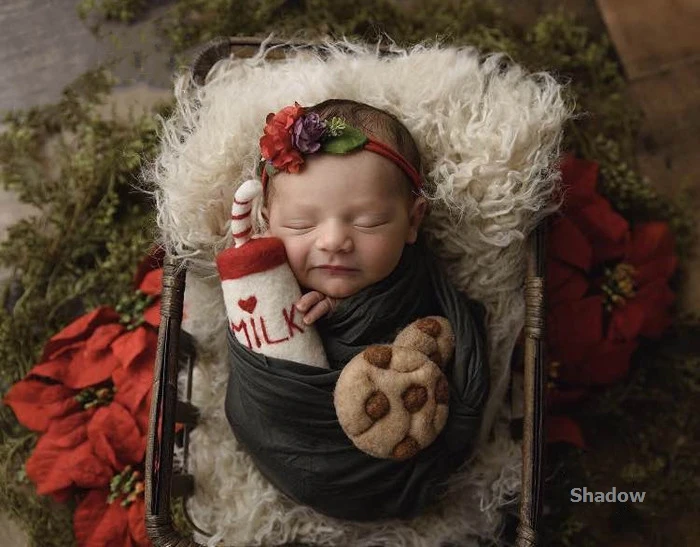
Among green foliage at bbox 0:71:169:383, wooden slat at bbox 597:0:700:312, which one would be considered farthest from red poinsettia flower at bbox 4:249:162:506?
wooden slat at bbox 597:0:700:312

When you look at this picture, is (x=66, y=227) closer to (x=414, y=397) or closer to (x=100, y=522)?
(x=100, y=522)

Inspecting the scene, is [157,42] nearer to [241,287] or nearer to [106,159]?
[106,159]

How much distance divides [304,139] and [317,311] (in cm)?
29

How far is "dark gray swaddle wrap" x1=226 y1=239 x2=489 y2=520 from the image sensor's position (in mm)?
1240

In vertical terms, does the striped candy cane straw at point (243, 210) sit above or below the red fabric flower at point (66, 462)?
above

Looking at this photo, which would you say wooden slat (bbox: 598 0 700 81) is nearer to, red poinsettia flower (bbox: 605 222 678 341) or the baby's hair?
red poinsettia flower (bbox: 605 222 678 341)

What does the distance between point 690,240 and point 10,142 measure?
166 cm

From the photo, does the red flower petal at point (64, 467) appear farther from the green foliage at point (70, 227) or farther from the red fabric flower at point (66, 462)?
the green foliage at point (70, 227)

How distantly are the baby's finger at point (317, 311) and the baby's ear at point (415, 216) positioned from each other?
0.64ft

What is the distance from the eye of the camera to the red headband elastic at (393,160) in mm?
1254

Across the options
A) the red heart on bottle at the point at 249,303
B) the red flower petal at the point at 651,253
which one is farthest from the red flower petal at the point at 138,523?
the red flower petal at the point at 651,253

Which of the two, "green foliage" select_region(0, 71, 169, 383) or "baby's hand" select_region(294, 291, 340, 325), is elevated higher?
"green foliage" select_region(0, 71, 169, 383)

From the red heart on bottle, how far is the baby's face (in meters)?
0.10

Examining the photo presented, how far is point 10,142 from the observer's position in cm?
178
